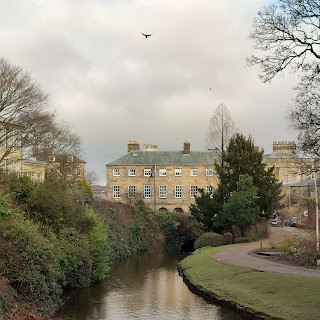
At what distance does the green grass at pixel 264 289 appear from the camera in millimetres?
19300

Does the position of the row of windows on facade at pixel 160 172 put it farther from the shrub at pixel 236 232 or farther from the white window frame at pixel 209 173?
the shrub at pixel 236 232

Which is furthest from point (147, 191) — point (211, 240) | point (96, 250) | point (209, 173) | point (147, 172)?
point (96, 250)

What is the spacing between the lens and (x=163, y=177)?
87.4 metres

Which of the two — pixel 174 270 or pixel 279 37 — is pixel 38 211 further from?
pixel 279 37

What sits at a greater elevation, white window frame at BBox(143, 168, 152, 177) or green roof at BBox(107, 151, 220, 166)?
green roof at BBox(107, 151, 220, 166)

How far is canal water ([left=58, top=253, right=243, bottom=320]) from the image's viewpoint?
21.2 m

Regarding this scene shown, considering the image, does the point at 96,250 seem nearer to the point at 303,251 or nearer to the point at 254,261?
the point at 254,261

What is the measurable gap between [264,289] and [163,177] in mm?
63979

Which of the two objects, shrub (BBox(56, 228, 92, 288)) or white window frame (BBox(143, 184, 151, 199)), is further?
white window frame (BBox(143, 184, 151, 199))

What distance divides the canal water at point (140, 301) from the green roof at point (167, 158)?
52519 millimetres

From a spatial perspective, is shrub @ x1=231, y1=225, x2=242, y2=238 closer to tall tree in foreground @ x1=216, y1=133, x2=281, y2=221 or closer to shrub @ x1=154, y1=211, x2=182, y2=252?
tall tree in foreground @ x1=216, y1=133, x2=281, y2=221

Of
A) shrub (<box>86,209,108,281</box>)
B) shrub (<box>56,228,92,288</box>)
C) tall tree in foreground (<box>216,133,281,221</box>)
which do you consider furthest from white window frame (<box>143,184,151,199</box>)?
shrub (<box>56,228,92,288</box>)

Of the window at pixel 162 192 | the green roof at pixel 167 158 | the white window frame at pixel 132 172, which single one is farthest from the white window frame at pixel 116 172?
the window at pixel 162 192

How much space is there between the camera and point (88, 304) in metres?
24.1
